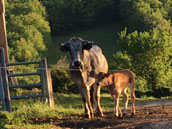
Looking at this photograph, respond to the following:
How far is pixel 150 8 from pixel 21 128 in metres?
78.5

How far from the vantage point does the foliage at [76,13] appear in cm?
9406

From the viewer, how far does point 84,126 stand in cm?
961

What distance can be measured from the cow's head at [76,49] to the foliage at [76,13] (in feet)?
267

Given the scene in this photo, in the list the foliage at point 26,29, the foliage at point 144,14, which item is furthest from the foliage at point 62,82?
the foliage at point 144,14

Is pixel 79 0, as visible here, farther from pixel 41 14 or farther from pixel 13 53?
pixel 13 53

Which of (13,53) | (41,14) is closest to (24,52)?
(13,53)

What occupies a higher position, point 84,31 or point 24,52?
point 84,31

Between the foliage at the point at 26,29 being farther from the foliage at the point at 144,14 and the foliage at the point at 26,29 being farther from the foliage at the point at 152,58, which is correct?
the foliage at the point at 152,58

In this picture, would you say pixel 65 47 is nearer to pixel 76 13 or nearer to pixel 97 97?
pixel 97 97

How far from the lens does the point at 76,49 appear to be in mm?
11000

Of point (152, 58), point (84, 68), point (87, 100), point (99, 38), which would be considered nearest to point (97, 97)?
point (87, 100)

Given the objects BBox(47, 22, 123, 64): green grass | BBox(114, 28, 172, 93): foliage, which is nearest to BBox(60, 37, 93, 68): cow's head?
BBox(114, 28, 172, 93): foliage

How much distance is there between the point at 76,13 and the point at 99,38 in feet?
56.9

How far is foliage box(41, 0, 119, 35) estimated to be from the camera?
94.1 meters
